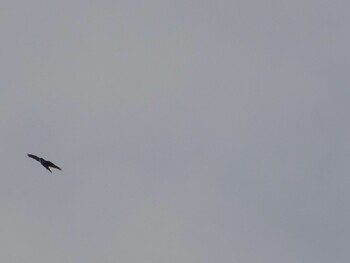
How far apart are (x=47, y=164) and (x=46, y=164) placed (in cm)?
17

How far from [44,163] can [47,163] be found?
1.94 feet

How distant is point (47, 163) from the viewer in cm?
4962

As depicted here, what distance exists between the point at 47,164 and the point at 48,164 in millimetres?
188

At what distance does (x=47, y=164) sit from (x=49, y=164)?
0.31m

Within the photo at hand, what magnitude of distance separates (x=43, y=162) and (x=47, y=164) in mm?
622

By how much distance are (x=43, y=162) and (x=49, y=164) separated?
35.8 inches

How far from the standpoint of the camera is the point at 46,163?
49719 mm

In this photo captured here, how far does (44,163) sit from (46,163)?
0.40 m

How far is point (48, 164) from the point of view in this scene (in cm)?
4972

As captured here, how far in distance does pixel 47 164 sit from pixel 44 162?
466 mm

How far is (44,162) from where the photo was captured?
1955 inches

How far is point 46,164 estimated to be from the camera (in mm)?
49875

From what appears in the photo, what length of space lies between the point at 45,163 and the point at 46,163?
0.54 ft

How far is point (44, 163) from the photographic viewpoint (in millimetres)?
49938
